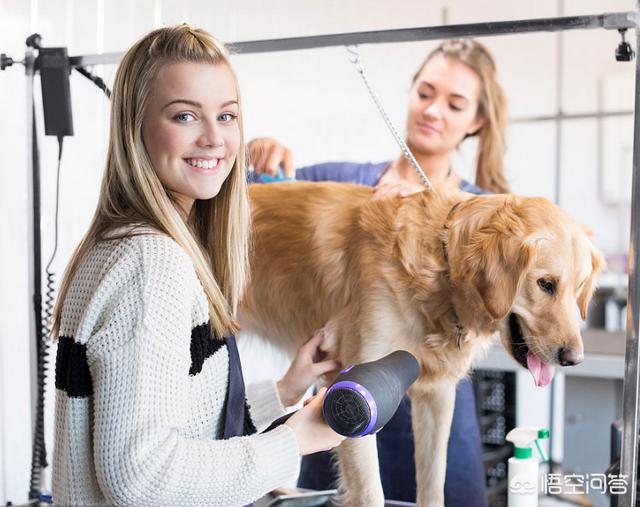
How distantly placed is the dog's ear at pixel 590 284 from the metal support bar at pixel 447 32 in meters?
0.39

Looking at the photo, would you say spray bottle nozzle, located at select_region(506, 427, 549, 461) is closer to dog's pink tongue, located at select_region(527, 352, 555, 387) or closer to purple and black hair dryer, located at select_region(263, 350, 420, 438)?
dog's pink tongue, located at select_region(527, 352, 555, 387)

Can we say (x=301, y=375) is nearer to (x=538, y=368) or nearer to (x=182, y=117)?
(x=538, y=368)

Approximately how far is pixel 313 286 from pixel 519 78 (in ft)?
11.3

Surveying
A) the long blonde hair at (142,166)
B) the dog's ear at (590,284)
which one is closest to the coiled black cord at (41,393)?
the long blonde hair at (142,166)

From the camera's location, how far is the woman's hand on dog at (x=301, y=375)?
1.45m

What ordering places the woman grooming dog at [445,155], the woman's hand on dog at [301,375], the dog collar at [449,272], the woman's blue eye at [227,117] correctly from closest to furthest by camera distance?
the woman's blue eye at [227,117] → the dog collar at [449,272] → the woman's hand on dog at [301,375] → the woman grooming dog at [445,155]

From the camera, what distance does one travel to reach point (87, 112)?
1974 mm

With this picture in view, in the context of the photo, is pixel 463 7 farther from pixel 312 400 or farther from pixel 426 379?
pixel 312 400

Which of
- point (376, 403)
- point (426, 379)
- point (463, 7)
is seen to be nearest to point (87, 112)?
point (426, 379)

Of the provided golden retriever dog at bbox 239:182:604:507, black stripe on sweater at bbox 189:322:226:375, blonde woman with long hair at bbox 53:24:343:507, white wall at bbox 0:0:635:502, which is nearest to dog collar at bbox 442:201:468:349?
golden retriever dog at bbox 239:182:604:507

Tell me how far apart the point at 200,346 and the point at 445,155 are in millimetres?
1082

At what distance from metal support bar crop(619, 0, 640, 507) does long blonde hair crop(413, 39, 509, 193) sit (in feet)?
1.91

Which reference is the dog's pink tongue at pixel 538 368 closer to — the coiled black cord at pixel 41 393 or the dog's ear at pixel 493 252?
the dog's ear at pixel 493 252

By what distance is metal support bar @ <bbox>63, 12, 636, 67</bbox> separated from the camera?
50.7 inches
